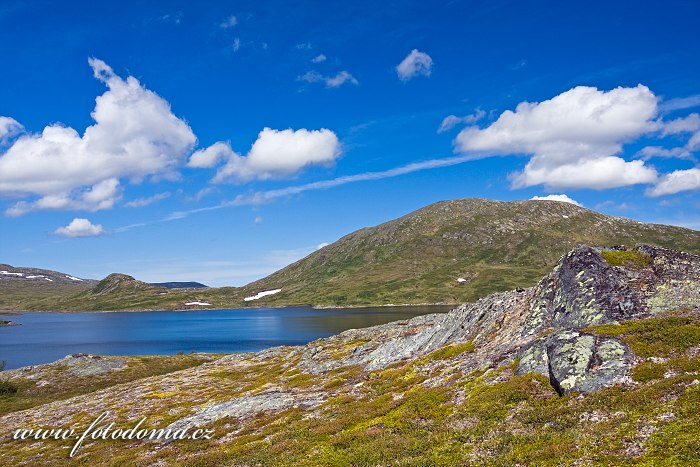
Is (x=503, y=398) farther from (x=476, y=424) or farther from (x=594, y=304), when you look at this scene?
(x=594, y=304)

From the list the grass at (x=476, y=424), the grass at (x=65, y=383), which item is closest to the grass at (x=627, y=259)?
the grass at (x=476, y=424)

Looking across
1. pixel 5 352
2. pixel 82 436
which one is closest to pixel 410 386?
pixel 82 436

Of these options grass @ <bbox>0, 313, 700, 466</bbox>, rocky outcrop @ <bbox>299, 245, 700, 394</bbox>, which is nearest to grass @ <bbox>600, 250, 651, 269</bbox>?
rocky outcrop @ <bbox>299, 245, 700, 394</bbox>

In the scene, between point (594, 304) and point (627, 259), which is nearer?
point (594, 304)

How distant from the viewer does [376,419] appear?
3088 centimetres

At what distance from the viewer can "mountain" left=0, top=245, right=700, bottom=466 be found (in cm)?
2044

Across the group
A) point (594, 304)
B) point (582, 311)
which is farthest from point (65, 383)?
point (594, 304)

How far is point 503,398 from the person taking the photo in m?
27.0

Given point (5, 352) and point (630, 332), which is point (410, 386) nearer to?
point (630, 332)

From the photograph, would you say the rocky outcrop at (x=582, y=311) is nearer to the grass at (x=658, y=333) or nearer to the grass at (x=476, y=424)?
the grass at (x=658, y=333)

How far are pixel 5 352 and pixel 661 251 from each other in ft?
741

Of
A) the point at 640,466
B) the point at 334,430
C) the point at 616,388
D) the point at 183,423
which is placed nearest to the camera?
the point at 640,466

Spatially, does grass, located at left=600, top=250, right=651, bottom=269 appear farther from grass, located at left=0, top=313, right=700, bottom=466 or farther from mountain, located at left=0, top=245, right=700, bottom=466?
grass, located at left=0, top=313, right=700, bottom=466

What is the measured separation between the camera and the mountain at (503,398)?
20.4 m
